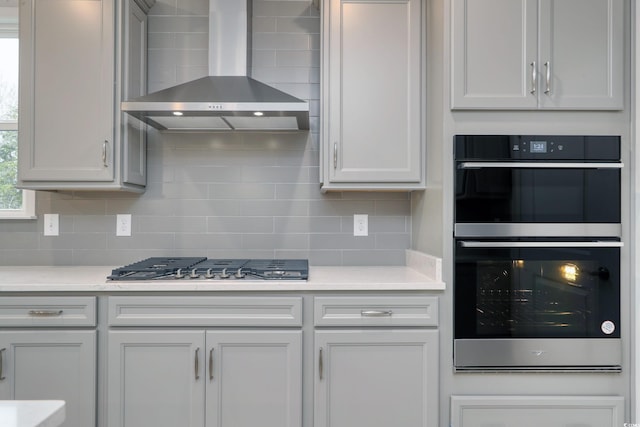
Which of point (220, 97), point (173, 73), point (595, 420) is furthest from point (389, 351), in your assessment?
point (173, 73)

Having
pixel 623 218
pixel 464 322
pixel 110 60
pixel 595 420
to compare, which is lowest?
pixel 595 420

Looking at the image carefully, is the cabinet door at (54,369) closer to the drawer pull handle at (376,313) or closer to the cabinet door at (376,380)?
the cabinet door at (376,380)

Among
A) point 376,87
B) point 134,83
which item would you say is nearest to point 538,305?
point 376,87

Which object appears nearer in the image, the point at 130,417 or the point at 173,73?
the point at 130,417

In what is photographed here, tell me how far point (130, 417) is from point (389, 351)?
Result: 1222 millimetres

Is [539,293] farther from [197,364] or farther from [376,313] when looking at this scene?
[197,364]

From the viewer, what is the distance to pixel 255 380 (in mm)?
1905

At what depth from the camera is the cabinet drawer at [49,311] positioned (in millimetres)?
1899

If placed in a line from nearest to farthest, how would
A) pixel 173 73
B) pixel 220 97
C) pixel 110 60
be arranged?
pixel 220 97
pixel 110 60
pixel 173 73

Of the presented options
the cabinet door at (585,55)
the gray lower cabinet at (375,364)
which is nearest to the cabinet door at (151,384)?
the gray lower cabinet at (375,364)

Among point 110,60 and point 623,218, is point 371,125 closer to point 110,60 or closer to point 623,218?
point 623,218

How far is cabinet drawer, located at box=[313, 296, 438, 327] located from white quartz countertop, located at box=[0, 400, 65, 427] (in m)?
1.31

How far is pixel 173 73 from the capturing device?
101 inches

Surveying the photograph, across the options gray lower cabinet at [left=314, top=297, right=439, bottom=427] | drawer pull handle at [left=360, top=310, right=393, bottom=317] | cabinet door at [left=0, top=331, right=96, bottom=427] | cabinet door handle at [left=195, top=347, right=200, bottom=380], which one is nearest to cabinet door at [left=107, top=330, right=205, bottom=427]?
cabinet door handle at [left=195, top=347, right=200, bottom=380]
